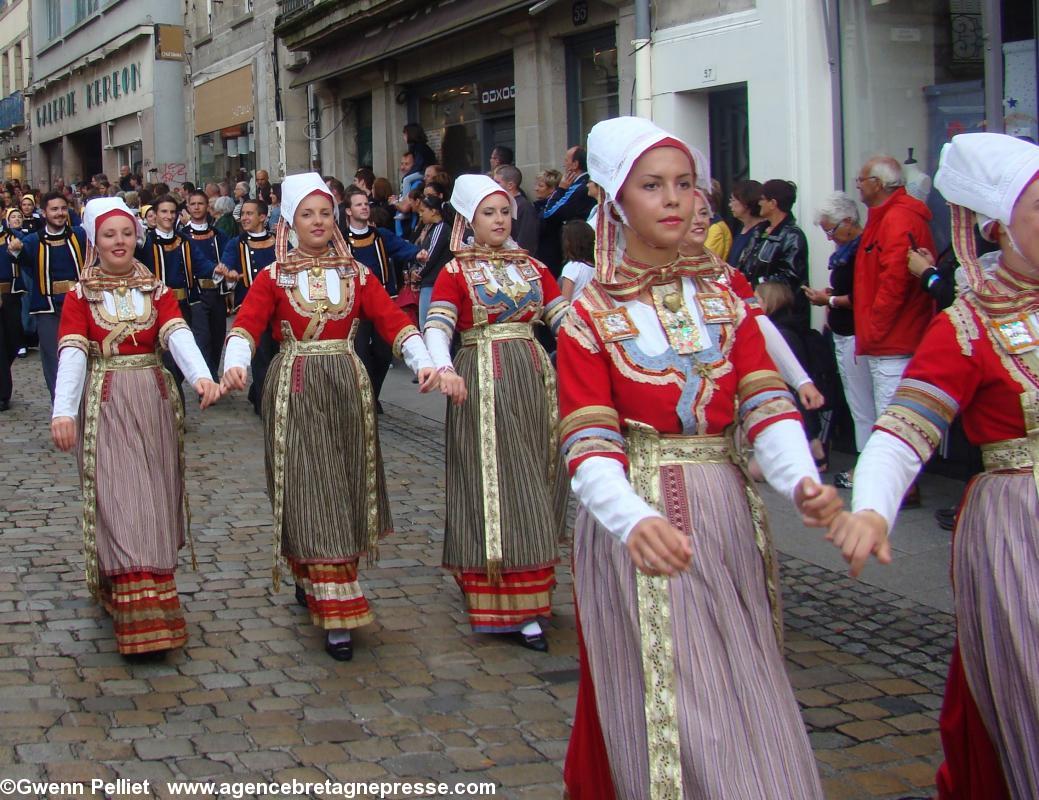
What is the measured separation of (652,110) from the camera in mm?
11883

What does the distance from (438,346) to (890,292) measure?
2995 millimetres

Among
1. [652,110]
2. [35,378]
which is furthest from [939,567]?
[35,378]

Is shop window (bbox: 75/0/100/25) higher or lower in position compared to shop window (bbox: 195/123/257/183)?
higher

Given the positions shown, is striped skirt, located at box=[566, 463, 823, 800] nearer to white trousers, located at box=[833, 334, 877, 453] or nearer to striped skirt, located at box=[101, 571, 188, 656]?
striped skirt, located at box=[101, 571, 188, 656]

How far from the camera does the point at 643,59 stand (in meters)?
11.9

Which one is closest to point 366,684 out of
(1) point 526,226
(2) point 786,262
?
(2) point 786,262

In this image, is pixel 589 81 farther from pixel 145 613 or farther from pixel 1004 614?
pixel 1004 614

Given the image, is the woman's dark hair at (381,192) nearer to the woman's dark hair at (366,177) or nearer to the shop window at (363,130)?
the woman's dark hair at (366,177)

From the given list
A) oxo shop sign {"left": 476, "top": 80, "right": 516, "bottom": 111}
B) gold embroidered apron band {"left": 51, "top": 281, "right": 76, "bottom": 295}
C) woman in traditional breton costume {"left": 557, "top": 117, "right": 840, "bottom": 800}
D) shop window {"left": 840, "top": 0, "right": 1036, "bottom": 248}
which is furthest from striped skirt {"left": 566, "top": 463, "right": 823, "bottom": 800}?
oxo shop sign {"left": 476, "top": 80, "right": 516, "bottom": 111}

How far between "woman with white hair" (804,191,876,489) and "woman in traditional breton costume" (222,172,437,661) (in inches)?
132

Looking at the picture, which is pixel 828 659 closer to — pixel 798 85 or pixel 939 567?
pixel 939 567

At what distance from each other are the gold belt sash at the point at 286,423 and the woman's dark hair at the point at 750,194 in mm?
3783

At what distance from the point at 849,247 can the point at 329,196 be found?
372 centimetres

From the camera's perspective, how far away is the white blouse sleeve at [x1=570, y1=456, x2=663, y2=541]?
2.88 metres
